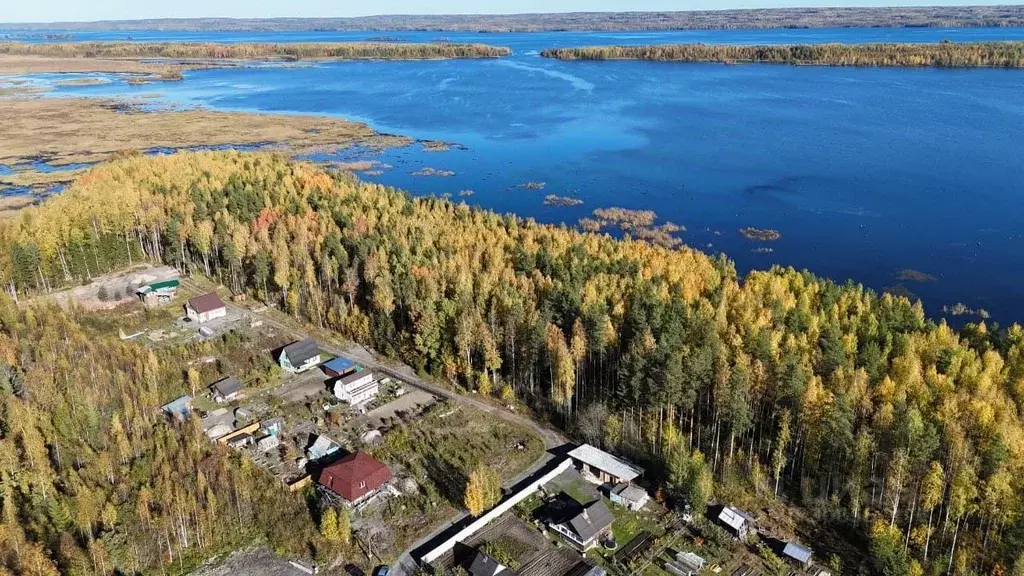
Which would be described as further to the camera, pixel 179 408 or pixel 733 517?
pixel 179 408

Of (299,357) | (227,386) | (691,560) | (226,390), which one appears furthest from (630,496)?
(227,386)

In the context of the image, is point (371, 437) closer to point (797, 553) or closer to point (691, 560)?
point (691, 560)

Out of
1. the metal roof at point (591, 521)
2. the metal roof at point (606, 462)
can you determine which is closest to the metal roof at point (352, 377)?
the metal roof at point (606, 462)

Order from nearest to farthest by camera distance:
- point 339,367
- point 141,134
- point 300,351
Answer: point 339,367
point 300,351
point 141,134

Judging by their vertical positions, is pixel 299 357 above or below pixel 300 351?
below

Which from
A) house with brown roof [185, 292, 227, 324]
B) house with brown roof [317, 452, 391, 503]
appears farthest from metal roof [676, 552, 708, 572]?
house with brown roof [185, 292, 227, 324]
